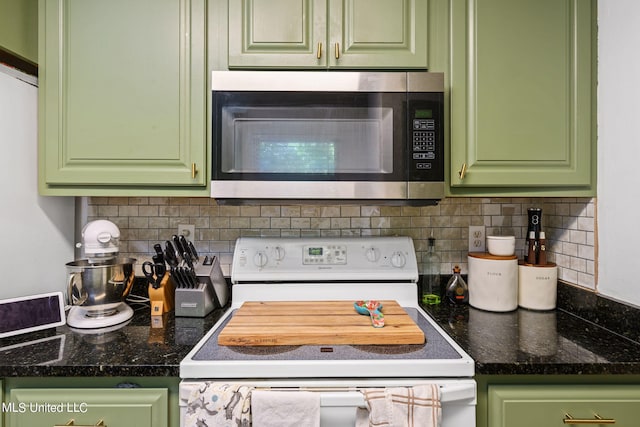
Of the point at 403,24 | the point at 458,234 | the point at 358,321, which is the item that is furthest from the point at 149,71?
the point at 458,234

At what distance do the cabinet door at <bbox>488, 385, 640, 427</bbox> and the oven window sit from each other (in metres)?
0.77

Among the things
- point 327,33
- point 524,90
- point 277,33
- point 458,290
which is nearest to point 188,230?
point 277,33

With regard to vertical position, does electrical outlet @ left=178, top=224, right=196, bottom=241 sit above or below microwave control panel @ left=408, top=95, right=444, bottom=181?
below

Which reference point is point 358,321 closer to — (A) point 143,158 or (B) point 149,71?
(A) point 143,158

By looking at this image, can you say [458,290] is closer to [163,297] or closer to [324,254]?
[324,254]

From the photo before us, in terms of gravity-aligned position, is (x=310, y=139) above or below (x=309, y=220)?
above

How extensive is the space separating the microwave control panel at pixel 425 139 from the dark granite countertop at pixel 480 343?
569 mm

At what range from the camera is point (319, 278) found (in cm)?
144

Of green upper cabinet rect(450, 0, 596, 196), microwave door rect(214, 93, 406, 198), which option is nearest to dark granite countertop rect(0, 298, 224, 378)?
microwave door rect(214, 93, 406, 198)

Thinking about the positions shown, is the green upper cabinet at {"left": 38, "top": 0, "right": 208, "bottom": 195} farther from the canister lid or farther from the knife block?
the canister lid

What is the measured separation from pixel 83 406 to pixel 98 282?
42 centimetres

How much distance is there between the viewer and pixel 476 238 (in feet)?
5.15

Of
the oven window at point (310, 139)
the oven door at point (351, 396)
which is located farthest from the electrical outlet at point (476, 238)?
the oven door at point (351, 396)

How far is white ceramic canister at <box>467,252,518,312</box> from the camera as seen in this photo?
1349mm
